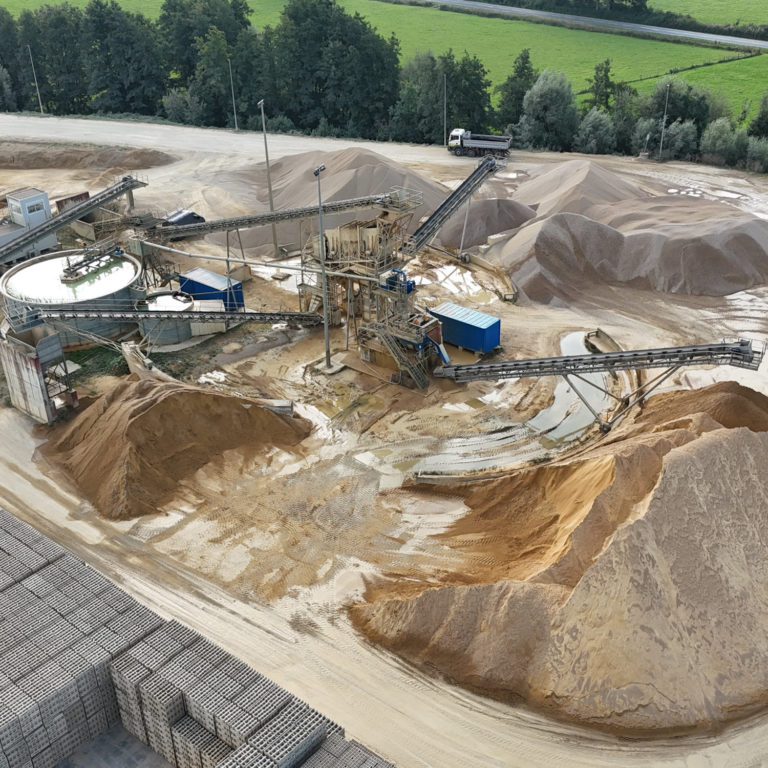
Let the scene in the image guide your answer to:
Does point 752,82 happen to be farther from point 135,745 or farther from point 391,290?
point 135,745

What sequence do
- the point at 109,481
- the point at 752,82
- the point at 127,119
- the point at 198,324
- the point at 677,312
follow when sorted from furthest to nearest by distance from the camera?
the point at 752,82, the point at 127,119, the point at 677,312, the point at 198,324, the point at 109,481

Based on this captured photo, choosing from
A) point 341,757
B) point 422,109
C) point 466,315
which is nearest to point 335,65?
point 422,109

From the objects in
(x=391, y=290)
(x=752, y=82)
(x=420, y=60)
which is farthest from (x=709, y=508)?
(x=752, y=82)

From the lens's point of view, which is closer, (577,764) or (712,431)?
(577,764)

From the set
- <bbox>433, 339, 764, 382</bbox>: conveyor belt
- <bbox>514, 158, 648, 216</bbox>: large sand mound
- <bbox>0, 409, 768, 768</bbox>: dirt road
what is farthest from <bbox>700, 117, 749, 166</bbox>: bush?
<bbox>0, 409, 768, 768</bbox>: dirt road

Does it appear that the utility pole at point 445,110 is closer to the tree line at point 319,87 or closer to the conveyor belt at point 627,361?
the tree line at point 319,87

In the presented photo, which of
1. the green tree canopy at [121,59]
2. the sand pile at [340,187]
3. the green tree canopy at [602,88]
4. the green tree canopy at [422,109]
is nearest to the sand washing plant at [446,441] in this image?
the sand pile at [340,187]
